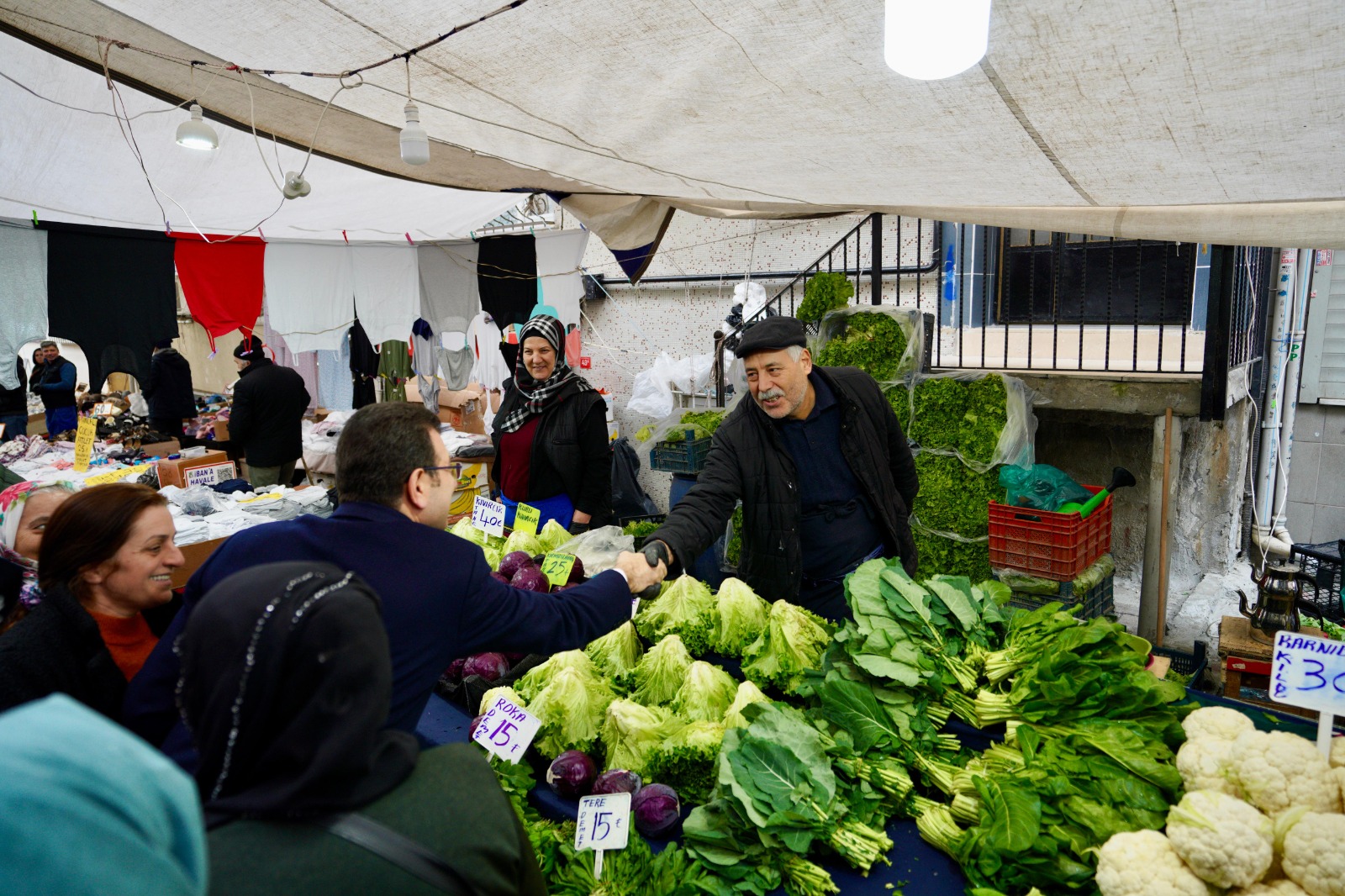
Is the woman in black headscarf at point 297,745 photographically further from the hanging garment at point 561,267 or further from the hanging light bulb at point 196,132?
the hanging garment at point 561,267

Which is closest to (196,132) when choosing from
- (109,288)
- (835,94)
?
(835,94)

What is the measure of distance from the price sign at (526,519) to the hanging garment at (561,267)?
3621 mm

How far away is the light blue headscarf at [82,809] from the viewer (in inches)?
24.7

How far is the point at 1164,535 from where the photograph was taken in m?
5.43

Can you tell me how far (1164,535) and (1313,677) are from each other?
422 cm

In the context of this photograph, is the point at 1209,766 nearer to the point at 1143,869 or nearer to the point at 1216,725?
the point at 1216,725

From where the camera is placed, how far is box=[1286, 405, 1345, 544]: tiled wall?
22.6ft

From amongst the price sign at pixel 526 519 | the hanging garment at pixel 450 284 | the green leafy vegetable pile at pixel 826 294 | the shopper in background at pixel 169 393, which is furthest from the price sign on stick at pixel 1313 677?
the shopper in background at pixel 169 393

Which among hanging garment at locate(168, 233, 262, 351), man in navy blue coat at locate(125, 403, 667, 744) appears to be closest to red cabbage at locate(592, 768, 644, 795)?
man in navy blue coat at locate(125, 403, 667, 744)

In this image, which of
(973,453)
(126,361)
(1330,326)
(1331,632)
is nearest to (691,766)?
(1331,632)

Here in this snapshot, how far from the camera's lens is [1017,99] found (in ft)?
7.77

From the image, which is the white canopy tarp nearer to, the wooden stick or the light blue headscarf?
the light blue headscarf

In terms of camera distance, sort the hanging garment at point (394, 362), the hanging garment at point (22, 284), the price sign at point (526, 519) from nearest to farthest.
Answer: the price sign at point (526, 519) → the hanging garment at point (22, 284) → the hanging garment at point (394, 362)

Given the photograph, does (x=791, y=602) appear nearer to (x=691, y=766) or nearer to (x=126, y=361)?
(x=691, y=766)
